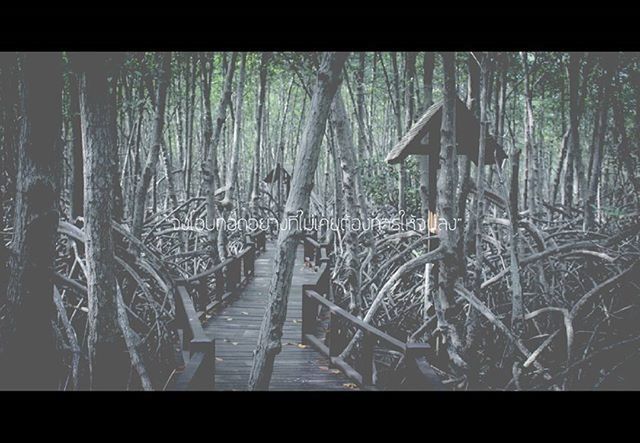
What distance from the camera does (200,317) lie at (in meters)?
7.70

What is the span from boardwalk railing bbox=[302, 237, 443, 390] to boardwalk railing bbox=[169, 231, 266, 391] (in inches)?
52.5

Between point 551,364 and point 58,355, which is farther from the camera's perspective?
point 551,364

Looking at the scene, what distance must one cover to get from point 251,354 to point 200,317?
1.37 meters

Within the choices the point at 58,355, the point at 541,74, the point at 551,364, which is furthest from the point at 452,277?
the point at 541,74

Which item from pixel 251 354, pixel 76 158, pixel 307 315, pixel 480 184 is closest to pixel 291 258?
pixel 480 184

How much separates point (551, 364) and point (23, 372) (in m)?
5.39

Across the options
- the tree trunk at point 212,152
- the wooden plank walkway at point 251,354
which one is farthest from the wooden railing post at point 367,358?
the tree trunk at point 212,152

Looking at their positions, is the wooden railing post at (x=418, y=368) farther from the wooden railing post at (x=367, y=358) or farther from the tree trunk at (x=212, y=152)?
the tree trunk at (x=212, y=152)

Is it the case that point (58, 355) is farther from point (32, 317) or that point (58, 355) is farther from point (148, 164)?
point (148, 164)

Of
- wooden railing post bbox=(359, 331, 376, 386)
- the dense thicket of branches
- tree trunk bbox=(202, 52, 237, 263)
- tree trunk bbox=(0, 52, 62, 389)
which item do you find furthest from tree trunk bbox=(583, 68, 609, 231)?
tree trunk bbox=(0, 52, 62, 389)

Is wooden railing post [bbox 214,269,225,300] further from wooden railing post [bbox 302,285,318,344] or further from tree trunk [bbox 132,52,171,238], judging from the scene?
wooden railing post [bbox 302,285,318,344]

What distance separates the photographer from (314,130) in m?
4.18
